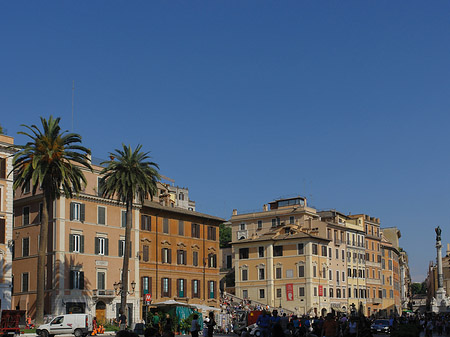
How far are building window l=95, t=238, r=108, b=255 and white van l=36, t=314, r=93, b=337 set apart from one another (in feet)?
55.1

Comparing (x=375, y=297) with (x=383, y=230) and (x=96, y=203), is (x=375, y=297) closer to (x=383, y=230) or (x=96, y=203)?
(x=383, y=230)

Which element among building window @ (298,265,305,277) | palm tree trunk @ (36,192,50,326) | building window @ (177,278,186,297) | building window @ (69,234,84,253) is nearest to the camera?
palm tree trunk @ (36,192,50,326)

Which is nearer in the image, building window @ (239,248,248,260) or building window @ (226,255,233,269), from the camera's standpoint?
building window @ (239,248,248,260)

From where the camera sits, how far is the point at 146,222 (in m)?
71.0

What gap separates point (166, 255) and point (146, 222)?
439 centimetres

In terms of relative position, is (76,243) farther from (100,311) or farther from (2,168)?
(2,168)

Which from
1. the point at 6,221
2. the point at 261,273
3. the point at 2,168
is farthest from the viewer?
the point at 261,273

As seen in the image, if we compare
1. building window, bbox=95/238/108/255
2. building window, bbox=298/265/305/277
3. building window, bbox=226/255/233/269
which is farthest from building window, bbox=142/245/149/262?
building window, bbox=226/255/233/269

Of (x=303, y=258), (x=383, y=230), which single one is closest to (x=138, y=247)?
(x=303, y=258)

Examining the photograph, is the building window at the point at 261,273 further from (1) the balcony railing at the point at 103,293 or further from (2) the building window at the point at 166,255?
(1) the balcony railing at the point at 103,293

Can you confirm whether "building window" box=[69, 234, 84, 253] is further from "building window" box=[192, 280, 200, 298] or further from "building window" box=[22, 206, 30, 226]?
"building window" box=[192, 280, 200, 298]

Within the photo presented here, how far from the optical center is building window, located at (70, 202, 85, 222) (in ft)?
205

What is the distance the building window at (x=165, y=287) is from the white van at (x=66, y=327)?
2312 cm

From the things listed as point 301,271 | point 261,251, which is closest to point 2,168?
point 261,251
